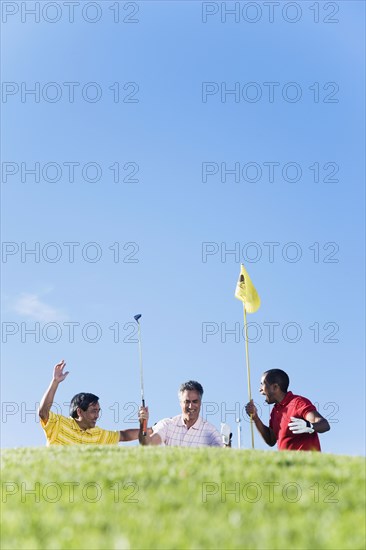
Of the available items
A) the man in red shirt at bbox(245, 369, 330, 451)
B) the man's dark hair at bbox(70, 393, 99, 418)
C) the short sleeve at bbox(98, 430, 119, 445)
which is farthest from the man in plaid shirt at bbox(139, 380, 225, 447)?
the man's dark hair at bbox(70, 393, 99, 418)

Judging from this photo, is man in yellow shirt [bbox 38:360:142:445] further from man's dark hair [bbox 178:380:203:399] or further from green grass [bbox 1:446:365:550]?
green grass [bbox 1:446:365:550]

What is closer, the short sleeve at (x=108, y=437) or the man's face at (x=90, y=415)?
the man's face at (x=90, y=415)

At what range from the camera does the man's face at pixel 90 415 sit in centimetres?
1595

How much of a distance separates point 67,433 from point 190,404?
296cm

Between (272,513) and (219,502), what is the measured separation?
2.47 ft

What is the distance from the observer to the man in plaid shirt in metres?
16.3

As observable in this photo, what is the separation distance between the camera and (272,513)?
28.3 ft

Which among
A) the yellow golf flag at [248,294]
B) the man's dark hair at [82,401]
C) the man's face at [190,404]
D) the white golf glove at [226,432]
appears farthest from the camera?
the yellow golf flag at [248,294]

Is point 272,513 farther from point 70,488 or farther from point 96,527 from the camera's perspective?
point 70,488

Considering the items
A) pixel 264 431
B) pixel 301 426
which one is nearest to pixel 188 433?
pixel 264 431

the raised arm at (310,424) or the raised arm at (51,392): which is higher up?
the raised arm at (51,392)

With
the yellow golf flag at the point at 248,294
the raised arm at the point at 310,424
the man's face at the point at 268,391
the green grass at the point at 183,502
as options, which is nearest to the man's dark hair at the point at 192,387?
the man's face at the point at 268,391

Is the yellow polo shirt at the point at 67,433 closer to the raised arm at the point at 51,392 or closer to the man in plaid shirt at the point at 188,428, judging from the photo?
the raised arm at the point at 51,392

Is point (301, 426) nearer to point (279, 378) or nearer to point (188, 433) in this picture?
point (279, 378)
